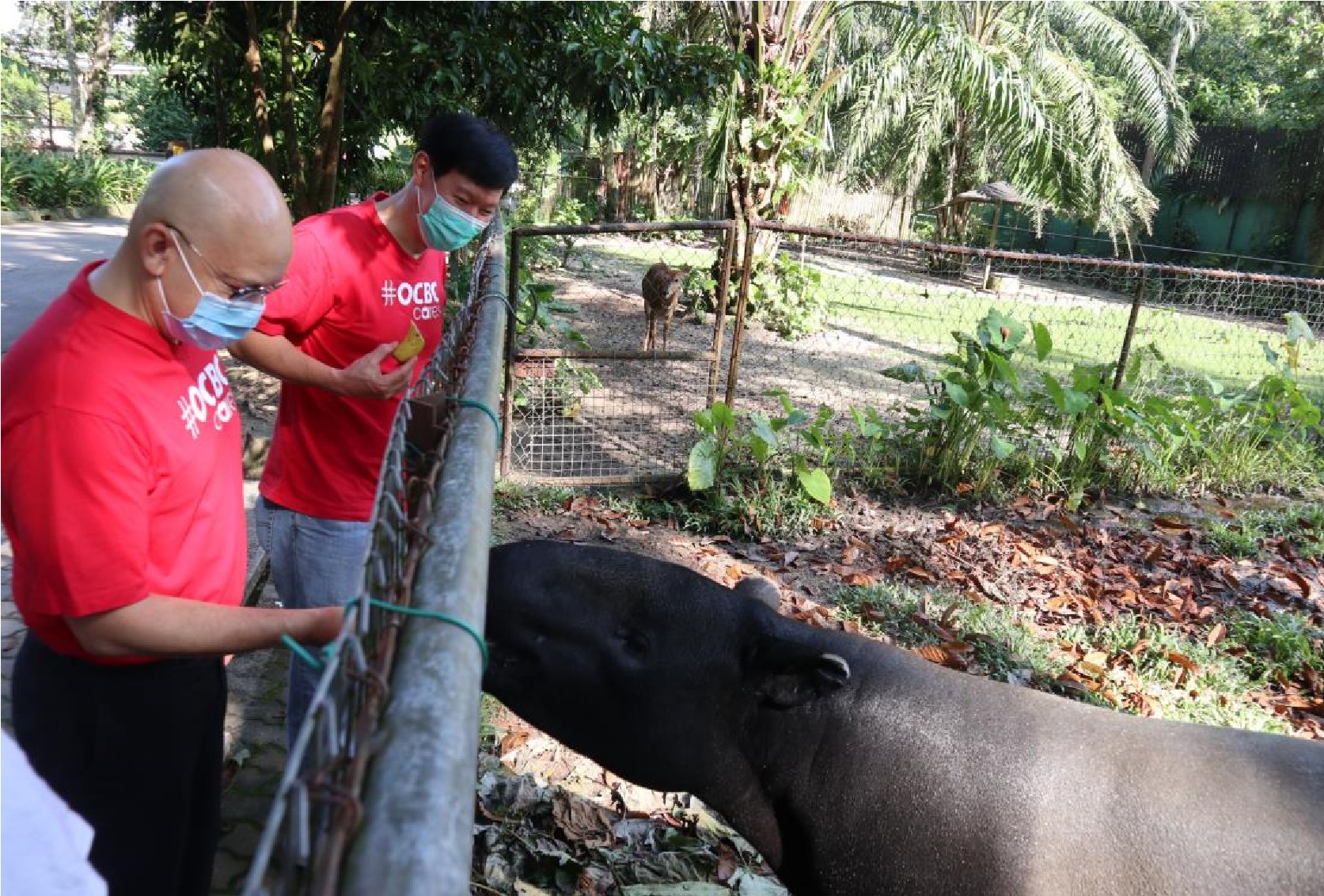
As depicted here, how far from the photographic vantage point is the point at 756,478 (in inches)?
251

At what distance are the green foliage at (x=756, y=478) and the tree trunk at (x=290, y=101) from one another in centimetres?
360

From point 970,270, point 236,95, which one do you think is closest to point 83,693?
point 236,95

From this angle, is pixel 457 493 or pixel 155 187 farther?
pixel 155 187

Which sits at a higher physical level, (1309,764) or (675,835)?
(1309,764)

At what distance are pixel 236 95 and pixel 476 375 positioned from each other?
7.71 metres

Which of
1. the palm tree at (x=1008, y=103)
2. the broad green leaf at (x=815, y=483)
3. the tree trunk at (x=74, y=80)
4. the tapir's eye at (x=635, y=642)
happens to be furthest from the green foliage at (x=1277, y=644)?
the tree trunk at (x=74, y=80)

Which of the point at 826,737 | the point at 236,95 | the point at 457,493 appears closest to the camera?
the point at 457,493

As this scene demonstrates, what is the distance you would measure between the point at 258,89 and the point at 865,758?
6924 mm

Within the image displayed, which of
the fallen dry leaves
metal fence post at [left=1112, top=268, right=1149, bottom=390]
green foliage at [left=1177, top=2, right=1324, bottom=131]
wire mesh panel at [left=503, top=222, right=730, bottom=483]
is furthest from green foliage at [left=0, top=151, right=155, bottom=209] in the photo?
green foliage at [left=1177, top=2, right=1324, bottom=131]

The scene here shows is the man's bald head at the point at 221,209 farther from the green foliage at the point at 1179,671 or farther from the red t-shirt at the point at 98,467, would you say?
the green foliage at the point at 1179,671

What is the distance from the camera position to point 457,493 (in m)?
1.30

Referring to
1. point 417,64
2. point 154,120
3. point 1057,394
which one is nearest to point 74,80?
point 154,120

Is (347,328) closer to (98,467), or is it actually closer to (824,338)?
(98,467)

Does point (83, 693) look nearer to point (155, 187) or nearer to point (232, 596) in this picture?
point (232, 596)
